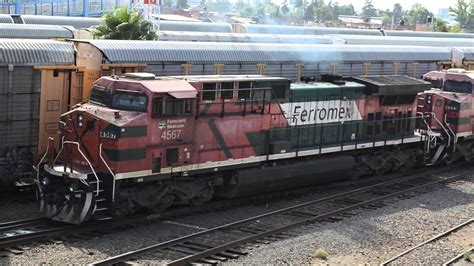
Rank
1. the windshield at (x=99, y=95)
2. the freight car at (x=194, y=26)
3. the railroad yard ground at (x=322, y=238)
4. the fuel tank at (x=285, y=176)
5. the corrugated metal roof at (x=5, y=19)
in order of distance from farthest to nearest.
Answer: the freight car at (x=194, y=26)
the corrugated metal roof at (x=5, y=19)
the fuel tank at (x=285, y=176)
the windshield at (x=99, y=95)
the railroad yard ground at (x=322, y=238)

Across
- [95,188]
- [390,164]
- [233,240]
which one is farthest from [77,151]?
[390,164]

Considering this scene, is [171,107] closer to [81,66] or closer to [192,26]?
[81,66]

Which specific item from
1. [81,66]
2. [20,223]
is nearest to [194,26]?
[81,66]

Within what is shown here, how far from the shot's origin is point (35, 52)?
1347 cm

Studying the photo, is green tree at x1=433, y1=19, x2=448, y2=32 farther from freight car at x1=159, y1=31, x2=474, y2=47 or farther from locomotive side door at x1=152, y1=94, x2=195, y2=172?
locomotive side door at x1=152, y1=94, x2=195, y2=172

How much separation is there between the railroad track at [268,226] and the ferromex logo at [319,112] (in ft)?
5.93

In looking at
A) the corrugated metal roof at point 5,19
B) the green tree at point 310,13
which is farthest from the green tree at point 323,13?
the corrugated metal roof at point 5,19

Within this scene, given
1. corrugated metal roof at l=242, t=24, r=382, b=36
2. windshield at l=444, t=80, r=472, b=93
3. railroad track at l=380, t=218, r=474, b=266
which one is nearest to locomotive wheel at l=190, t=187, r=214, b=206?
railroad track at l=380, t=218, r=474, b=266

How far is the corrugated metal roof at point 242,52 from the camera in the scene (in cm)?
1505

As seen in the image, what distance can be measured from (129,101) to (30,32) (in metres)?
7.75

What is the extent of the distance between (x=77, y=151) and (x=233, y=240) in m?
3.17

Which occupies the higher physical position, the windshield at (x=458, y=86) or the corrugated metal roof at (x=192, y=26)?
the corrugated metal roof at (x=192, y=26)

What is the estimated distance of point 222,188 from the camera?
1396cm

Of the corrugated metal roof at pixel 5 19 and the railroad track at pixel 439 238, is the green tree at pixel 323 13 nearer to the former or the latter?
the corrugated metal roof at pixel 5 19
